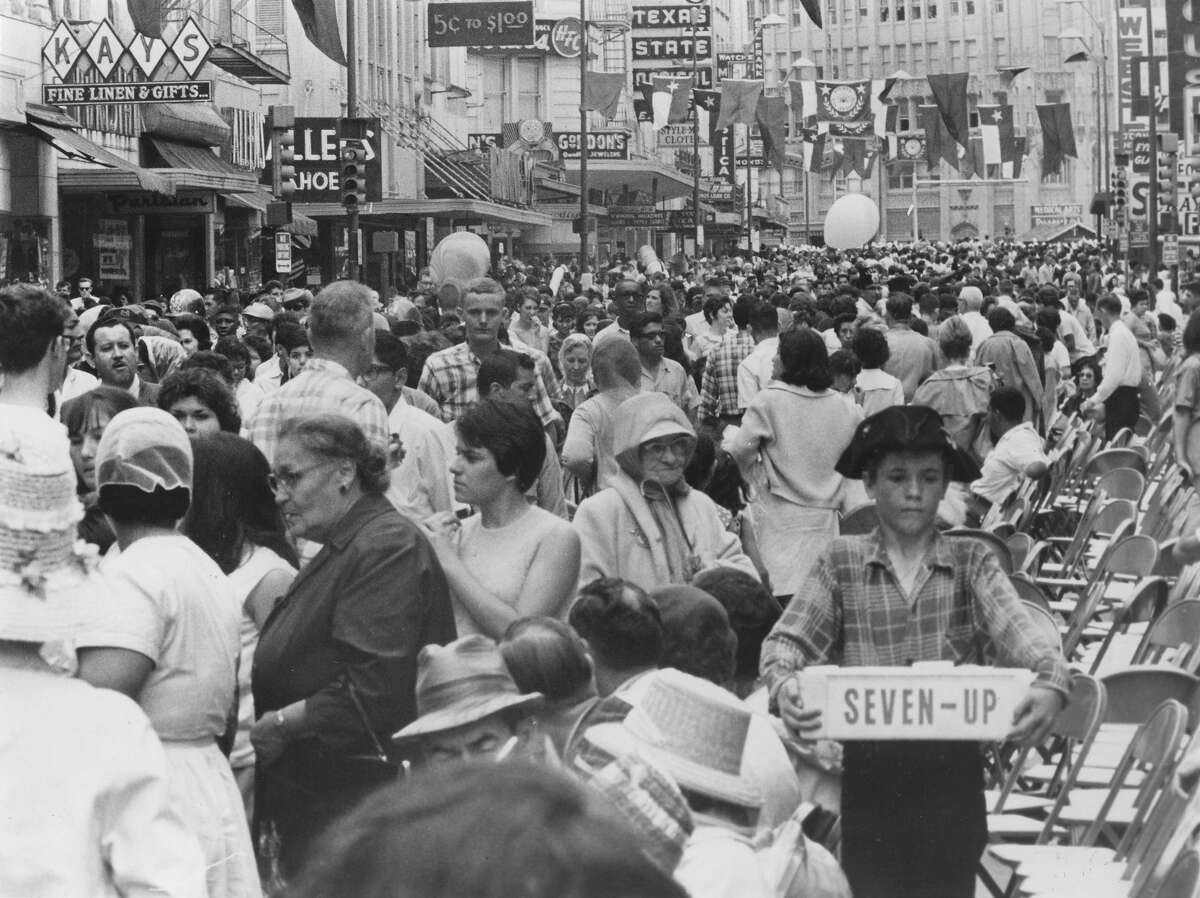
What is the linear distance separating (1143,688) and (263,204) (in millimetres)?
34644

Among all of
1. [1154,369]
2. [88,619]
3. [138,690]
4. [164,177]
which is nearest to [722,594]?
[138,690]

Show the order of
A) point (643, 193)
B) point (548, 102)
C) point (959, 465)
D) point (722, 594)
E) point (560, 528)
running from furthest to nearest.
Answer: point (548, 102), point (643, 193), point (560, 528), point (722, 594), point (959, 465)

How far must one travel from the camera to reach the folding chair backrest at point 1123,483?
1239 centimetres

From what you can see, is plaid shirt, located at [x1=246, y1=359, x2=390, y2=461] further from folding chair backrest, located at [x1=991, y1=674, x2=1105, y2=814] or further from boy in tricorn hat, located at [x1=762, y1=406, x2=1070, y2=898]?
folding chair backrest, located at [x1=991, y1=674, x2=1105, y2=814]

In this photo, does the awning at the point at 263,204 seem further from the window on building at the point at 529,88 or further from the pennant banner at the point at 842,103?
the window on building at the point at 529,88

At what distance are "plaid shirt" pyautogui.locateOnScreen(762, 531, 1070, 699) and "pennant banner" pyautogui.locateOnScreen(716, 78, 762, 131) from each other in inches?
1702

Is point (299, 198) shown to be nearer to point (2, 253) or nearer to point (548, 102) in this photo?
point (2, 253)

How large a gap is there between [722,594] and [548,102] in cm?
8252

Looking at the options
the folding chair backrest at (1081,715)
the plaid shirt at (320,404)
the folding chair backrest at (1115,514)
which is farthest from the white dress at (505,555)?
the folding chair backrest at (1115,514)

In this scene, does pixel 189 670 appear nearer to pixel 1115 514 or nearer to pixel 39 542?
pixel 39 542

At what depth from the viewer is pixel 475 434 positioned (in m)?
6.09

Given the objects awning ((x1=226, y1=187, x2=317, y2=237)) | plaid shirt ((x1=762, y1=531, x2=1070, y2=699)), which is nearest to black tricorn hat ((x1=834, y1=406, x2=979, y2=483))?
plaid shirt ((x1=762, y1=531, x2=1070, y2=699))

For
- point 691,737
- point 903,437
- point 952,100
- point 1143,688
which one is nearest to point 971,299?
point 1143,688

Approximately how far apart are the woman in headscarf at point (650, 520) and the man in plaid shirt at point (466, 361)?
3.03 metres
